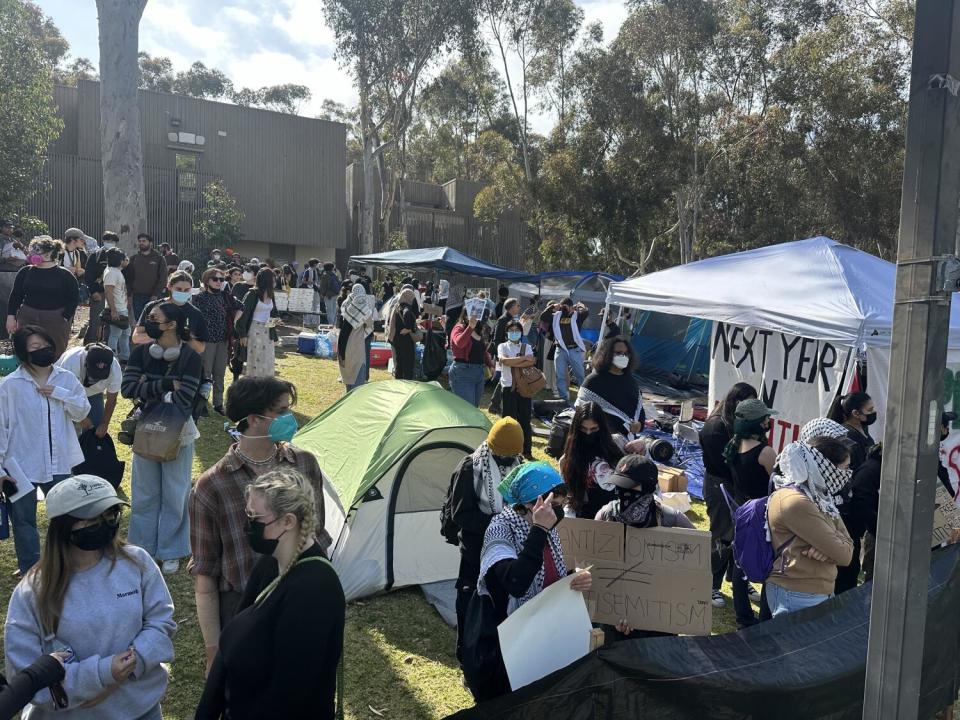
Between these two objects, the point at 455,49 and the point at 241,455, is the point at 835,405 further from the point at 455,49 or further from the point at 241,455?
the point at 455,49

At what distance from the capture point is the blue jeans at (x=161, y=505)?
5312 millimetres

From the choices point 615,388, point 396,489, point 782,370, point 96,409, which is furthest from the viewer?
point 782,370

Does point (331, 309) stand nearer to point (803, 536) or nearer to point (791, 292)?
point (791, 292)

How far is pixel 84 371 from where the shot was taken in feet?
17.8

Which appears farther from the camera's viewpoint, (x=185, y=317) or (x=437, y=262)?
(x=437, y=262)

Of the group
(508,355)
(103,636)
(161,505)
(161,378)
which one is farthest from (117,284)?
(103,636)

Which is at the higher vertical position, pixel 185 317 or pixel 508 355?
pixel 185 317

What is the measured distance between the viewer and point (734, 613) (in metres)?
5.54

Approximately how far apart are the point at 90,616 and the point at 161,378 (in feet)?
8.89

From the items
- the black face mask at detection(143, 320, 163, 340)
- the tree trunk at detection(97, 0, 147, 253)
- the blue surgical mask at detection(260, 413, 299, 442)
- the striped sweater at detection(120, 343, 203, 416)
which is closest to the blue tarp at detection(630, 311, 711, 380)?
the tree trunk at detection(97, 0, 147, 253)

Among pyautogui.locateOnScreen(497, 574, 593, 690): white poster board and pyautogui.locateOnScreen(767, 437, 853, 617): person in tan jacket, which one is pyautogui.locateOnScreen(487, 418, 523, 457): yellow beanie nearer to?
pyautogui.locateOnScreen(497, 574, 593, 690): white poster board

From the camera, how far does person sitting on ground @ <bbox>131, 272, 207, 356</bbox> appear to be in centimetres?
519

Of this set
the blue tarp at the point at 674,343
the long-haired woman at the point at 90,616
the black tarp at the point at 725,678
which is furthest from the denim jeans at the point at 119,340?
the blue tarp at the point at 674,343

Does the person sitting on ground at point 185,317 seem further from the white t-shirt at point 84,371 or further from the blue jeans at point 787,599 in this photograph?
the blue jeans at point 787,599
